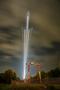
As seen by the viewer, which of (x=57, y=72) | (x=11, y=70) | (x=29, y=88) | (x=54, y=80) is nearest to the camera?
(x=29, y=88)

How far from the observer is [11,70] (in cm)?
6022

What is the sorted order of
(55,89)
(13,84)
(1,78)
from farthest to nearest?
(1,78) → (13,84) → (55,89)

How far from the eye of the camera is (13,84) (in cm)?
2405

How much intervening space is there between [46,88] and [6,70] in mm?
43067

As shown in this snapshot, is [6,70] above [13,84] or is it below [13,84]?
above

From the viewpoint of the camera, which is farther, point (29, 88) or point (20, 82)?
point (20, 82)

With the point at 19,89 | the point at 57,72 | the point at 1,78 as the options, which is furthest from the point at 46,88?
the point at 57,72

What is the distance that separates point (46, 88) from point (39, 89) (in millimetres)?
1435

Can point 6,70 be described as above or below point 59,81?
above

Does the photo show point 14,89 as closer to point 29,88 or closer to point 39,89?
point 29,88

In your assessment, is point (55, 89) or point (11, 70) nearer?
point (55, 89)

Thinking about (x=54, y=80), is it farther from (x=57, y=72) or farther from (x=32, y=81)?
(x=57, y=72)

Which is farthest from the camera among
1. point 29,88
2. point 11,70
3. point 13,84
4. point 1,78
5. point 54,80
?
point 11,70

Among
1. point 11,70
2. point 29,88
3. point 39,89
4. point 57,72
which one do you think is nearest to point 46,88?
point 39,89
